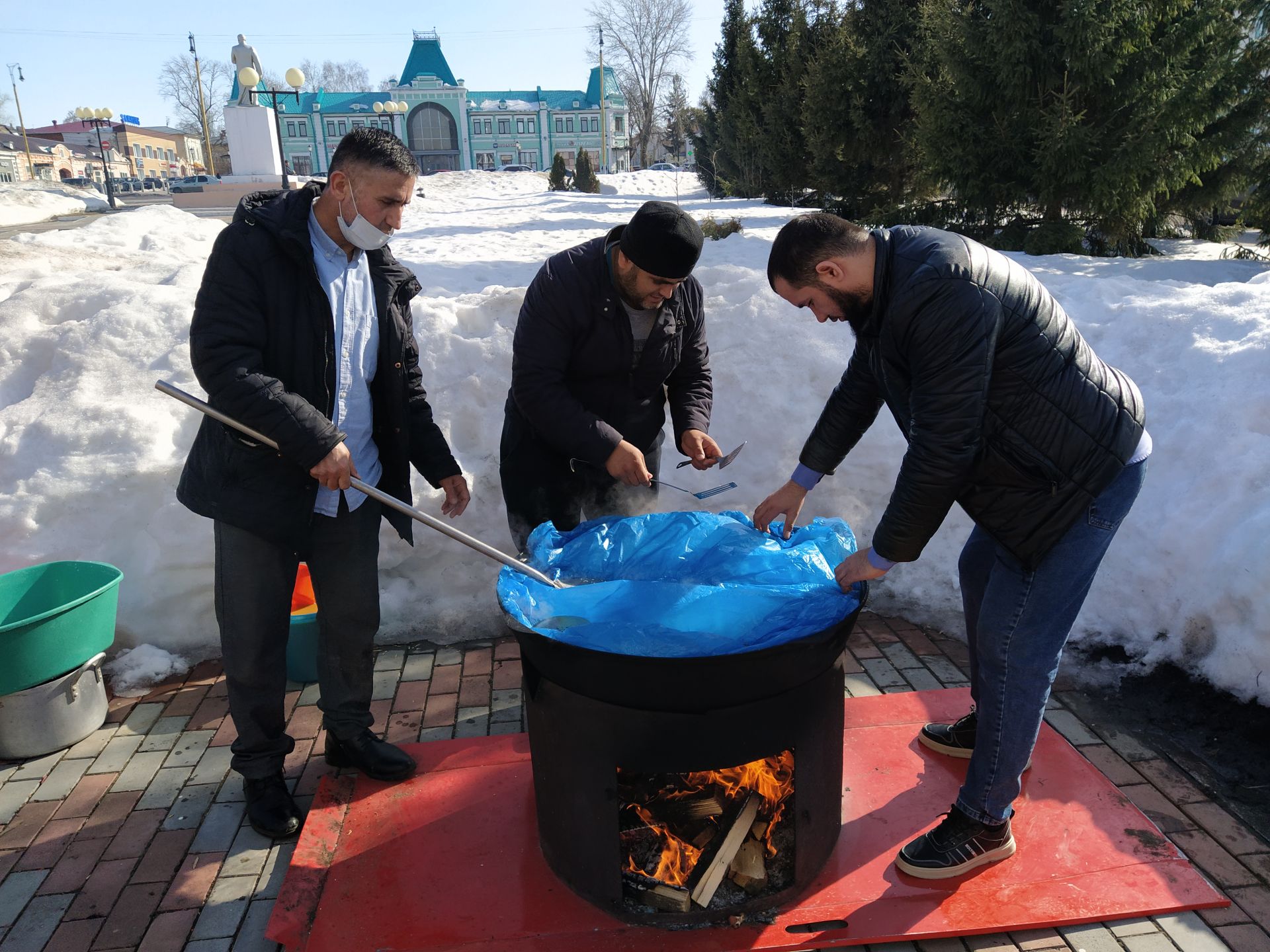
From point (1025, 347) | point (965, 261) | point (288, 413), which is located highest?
point (965, 261)

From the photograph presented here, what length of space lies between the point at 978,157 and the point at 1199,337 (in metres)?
5.63

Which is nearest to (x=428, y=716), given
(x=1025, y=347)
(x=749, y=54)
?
(x=1025, y=347)

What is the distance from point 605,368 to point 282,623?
1.25 m

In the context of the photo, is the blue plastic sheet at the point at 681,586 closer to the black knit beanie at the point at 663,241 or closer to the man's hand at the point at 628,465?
the man's hand at the point at 628,465

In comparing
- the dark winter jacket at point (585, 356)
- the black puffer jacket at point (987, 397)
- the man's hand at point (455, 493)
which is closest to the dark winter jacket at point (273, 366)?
the man's hand at point (455, 493)

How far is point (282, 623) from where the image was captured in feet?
8.27

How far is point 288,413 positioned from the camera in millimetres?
2148

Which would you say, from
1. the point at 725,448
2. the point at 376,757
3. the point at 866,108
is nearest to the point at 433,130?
the point at 866,108

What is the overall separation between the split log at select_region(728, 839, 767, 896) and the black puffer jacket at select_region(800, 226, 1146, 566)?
89 cm

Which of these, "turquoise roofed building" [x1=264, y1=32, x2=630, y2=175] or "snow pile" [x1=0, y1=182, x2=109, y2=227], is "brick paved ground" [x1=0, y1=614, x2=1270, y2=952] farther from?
"turquoise roofed building" [x1=264, y1=32, x2=630, y2=175]

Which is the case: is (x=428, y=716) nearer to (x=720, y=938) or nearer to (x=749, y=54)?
(x=720, y=938)

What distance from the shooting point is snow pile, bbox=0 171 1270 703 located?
135 inches

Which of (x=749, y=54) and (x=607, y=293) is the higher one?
(x=749, y=54)

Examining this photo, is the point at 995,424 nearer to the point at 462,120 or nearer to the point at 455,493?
the point at 455,493
